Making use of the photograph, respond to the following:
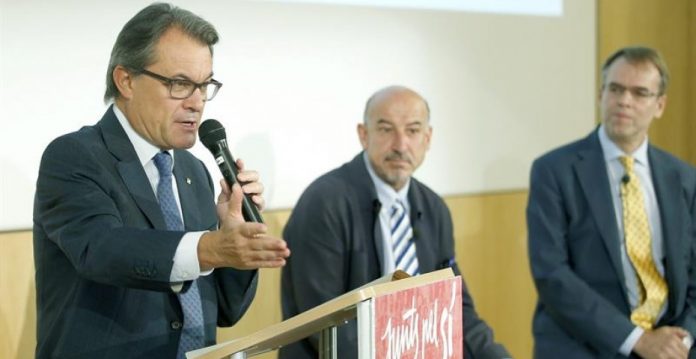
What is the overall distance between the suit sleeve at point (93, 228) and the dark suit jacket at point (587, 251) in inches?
75.0

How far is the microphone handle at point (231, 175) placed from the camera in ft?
7.61

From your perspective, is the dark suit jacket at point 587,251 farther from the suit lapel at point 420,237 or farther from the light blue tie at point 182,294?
the light blue tie at point 182,294

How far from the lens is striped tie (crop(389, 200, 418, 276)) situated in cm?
366

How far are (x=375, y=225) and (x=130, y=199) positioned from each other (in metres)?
1.28

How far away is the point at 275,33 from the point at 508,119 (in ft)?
4.28

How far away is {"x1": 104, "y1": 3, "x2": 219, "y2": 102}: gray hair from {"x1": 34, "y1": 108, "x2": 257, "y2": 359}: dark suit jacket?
5.9 inches

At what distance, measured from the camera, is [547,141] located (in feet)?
16.3

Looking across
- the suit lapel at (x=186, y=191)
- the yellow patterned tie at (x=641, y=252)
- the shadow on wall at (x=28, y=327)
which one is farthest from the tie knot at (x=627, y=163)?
the shadow on wall at (x=28, y=327)

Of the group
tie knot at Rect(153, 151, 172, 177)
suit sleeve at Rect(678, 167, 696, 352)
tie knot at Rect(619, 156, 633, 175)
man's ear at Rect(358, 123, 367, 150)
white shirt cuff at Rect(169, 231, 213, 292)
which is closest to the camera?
white shirt cuff at Rect(169, 231, 213, 292)

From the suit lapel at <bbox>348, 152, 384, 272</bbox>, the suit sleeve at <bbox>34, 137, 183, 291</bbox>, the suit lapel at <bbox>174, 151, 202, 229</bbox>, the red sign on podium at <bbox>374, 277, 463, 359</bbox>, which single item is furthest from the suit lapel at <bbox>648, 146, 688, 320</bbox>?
the suit sleeve at <bbox>34, 137, 183, 291</bbox>

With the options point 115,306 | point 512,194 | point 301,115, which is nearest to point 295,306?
point 301,115

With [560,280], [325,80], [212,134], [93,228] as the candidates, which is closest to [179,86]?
[212,134]

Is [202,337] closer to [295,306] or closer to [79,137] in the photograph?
[79,137]

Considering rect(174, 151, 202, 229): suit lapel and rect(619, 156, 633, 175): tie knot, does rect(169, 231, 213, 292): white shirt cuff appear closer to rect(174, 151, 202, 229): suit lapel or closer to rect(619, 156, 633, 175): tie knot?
rect(174, 151, 202, 229): suit lapel
